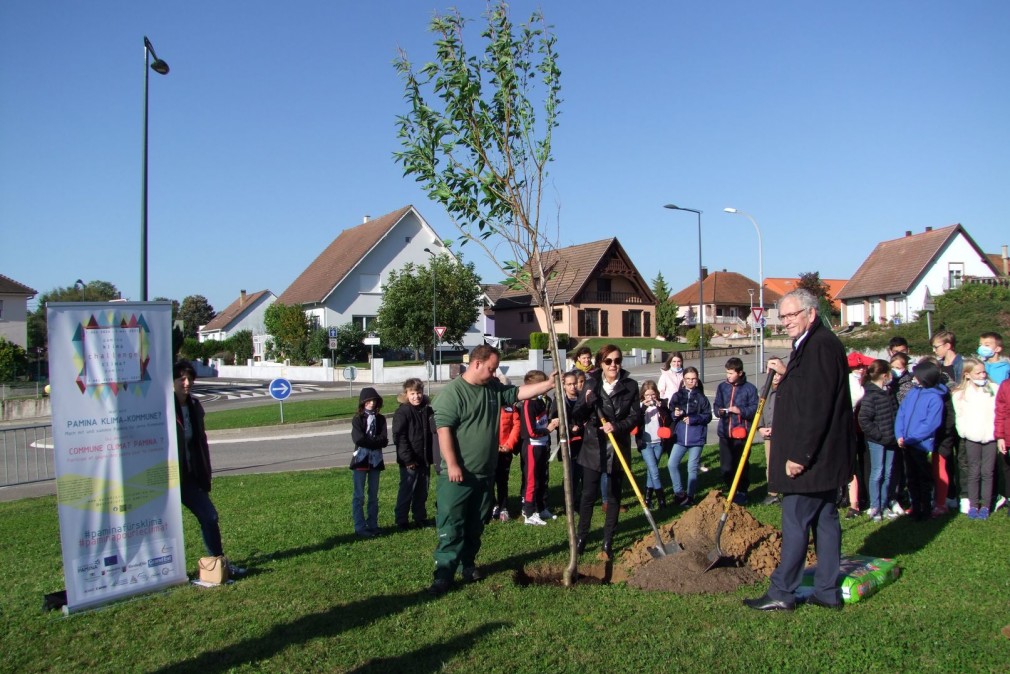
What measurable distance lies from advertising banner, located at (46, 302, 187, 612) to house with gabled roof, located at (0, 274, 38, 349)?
53.2 meters

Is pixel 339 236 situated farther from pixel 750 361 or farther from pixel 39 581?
pixel 39 581

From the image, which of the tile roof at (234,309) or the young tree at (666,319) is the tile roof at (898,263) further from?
the tile roof at (234,309)

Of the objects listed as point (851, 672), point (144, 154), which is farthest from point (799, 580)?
point (144, 154)

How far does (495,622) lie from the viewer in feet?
16.4

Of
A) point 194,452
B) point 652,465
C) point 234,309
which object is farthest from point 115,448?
point 234,309

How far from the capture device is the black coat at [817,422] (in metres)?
4.90

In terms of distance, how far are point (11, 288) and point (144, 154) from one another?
4289 centimetres

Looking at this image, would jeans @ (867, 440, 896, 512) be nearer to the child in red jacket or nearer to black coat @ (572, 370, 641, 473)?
black coat @ (572, 370, 641, 473)

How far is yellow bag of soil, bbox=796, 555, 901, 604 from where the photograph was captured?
206 inches

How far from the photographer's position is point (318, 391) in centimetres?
3747

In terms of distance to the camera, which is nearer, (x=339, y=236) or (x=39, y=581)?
(x=39, y=581)

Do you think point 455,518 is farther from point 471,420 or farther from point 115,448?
point 115,448

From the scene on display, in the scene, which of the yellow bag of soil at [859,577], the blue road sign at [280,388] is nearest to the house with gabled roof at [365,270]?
the blue road sign at [280,388]

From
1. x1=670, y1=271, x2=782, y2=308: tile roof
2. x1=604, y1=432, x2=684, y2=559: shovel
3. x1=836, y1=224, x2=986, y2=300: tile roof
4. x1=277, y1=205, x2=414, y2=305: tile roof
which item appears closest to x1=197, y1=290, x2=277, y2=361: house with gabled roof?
x1=277, y1=205, x2=414, y2=305: tile roof
